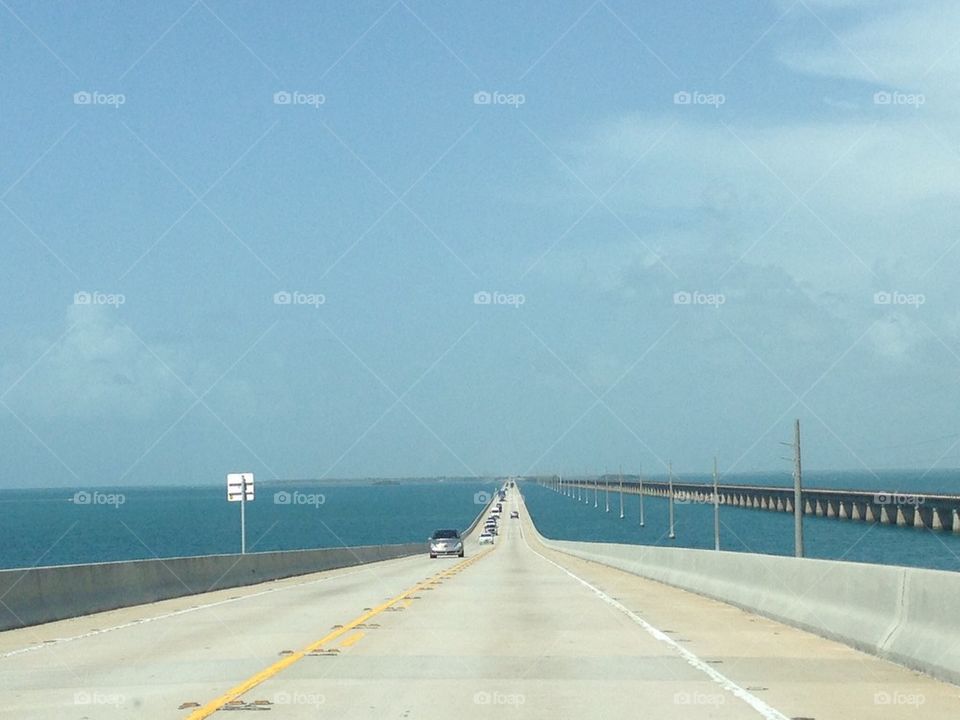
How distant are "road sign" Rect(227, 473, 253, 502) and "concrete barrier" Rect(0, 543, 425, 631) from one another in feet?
6.42

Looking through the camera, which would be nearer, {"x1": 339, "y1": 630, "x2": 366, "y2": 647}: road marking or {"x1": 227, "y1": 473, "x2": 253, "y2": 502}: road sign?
{"x1": 339, "y1": 630, "x2": 366, "y2": 647}: road marking

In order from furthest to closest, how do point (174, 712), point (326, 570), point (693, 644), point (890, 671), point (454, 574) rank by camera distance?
point (326, 570)
point (454, 574)
point (693, 644)
point (890, 671)
point (174, 712)

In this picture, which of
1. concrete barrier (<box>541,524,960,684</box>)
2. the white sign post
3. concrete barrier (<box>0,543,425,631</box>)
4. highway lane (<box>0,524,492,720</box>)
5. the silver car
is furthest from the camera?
the silver car

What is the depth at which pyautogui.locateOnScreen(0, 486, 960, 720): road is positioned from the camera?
439 inches

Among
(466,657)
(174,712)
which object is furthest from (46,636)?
(174,712)

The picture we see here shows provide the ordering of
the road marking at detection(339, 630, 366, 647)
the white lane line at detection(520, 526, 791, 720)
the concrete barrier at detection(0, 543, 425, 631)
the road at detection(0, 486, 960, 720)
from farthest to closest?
the concrete barrier at detection(0, 543, 425, 631) → the road marking at detection(339, 630, 366, 647) → the road at detection(0, 486, 960, 720) → the white lane line at detection(520, 526, 791, 720)

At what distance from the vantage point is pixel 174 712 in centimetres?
1085

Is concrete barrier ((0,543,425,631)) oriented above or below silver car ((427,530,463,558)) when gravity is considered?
above

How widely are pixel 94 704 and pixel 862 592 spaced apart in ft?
30.1

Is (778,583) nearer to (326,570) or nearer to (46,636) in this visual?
(46,636)

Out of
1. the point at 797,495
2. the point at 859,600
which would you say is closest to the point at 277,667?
the point at 859,600

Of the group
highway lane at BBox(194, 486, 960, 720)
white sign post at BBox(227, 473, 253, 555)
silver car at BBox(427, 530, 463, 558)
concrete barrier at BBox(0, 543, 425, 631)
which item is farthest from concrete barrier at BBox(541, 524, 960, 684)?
silver car at BBox(427, 530, 463, 558)

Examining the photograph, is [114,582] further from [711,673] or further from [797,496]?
[797,496]

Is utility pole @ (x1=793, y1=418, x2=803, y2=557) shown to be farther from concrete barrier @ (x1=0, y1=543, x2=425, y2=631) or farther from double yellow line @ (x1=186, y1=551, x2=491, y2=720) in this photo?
double yellow line @ (x1=186, y1=551, x2=491, y2=720)
